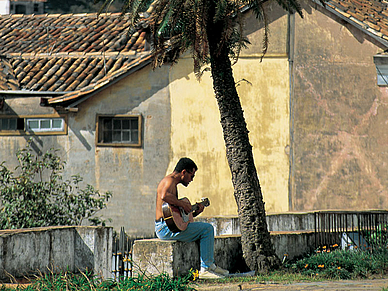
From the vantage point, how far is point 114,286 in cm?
796

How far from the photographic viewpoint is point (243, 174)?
10016 mm

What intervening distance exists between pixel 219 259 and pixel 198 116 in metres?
9.02

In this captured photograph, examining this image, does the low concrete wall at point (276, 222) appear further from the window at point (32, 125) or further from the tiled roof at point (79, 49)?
the window at point (32, 125)

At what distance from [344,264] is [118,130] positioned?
10453 mm

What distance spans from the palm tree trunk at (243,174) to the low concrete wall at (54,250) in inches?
92.0

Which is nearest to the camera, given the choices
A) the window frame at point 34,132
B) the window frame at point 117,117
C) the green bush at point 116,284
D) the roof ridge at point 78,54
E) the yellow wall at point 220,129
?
the green bush at point 116,284

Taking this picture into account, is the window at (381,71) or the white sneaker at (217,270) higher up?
the window at (381,71)

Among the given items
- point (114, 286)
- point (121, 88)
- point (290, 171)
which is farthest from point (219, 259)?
point (121, 88)

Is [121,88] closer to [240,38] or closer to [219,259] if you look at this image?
[240,38]

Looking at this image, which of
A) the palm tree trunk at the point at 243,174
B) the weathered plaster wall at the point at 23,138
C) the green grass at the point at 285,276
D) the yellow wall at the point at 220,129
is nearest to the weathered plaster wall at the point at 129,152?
the yellow wall at the point at 220,129

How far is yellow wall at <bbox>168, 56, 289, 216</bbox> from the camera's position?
17.8 meters

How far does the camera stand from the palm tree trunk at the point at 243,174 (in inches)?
388

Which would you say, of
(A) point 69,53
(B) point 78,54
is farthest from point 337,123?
(A) point 69,53

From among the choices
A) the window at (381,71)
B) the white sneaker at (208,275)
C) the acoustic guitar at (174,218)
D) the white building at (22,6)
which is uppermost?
the white building at (22,6)
